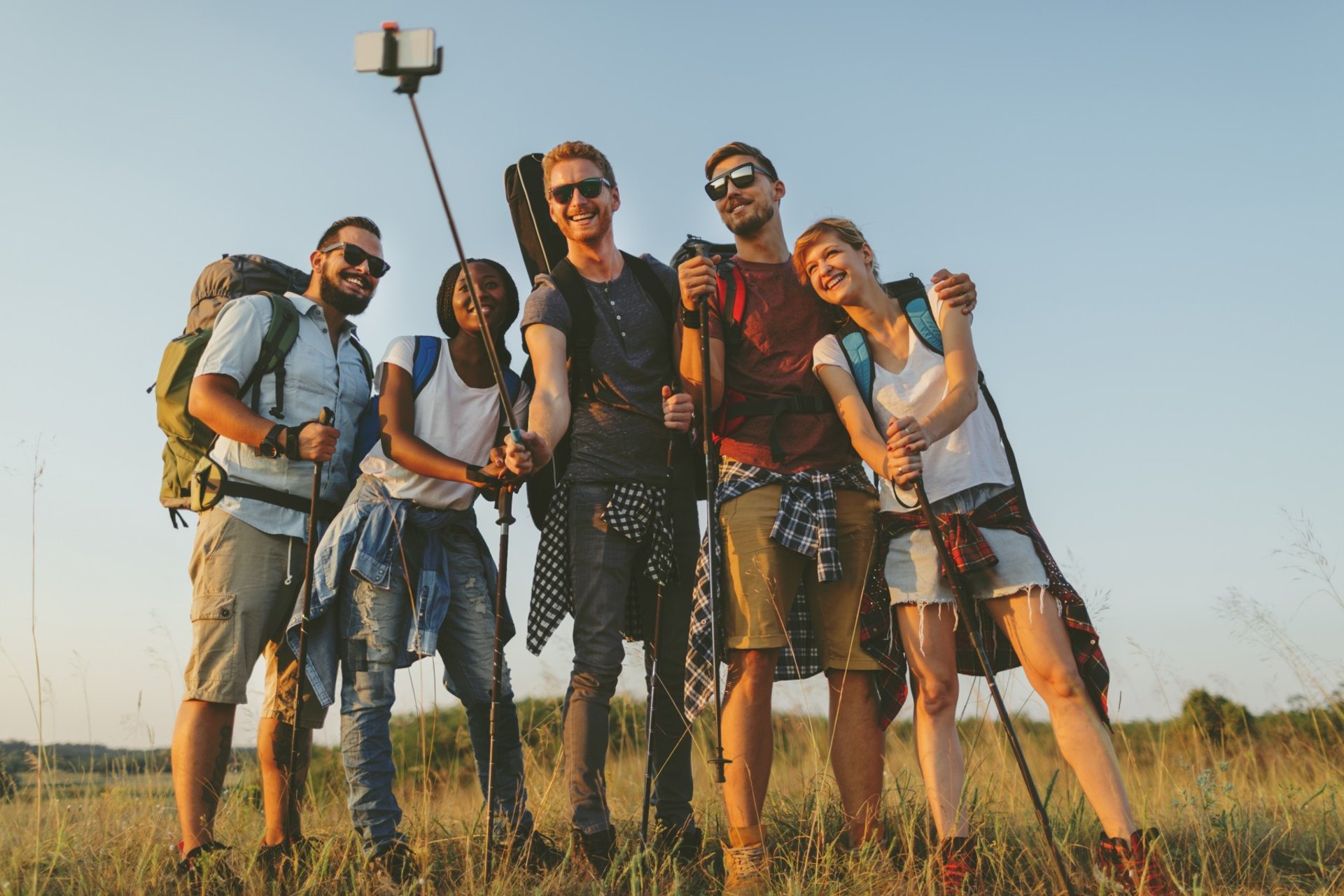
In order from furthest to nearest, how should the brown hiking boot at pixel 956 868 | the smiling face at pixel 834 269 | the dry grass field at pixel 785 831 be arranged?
the smiling face at pixel 834 269
the dry grass field at pixel 785 831
the brown hiking boot at pixel 956 868

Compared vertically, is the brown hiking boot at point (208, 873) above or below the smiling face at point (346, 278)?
below

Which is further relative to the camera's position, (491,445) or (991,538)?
(491,445)

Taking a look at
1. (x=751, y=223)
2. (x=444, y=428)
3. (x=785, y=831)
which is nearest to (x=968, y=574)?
(x=785, y=831)

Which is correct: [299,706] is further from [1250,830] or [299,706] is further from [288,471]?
[1250,830]

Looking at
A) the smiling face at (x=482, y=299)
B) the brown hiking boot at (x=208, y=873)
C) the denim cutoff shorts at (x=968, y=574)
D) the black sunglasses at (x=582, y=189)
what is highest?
the black sunglasses at (x=582, y=189)

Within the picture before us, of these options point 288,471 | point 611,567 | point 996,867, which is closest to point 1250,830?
point 996,867

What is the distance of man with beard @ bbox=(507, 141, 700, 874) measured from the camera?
3.52 meters

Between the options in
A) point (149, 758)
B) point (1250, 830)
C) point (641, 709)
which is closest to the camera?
point (1250, 830)

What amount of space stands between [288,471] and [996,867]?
116 inches

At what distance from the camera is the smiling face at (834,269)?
3832mm

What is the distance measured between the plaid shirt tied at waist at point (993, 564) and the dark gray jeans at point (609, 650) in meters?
0.77

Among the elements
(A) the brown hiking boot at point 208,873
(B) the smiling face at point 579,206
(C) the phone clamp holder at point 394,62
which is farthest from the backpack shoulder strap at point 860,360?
(A) the brown hiking boot at point 208,873

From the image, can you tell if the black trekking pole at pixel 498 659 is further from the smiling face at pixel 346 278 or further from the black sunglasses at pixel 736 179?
the black sunglasses at pixel 736 179

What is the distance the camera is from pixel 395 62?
277 cm
